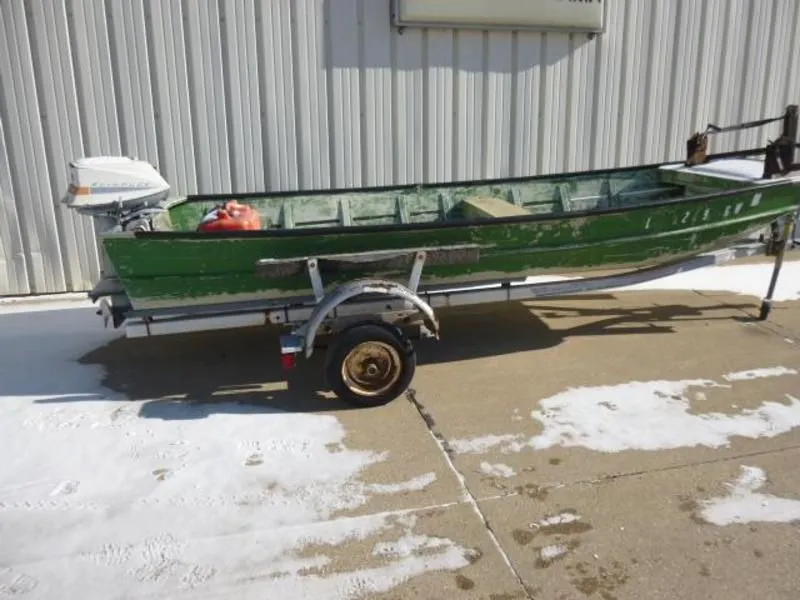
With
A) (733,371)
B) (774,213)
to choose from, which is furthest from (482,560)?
(774,213)

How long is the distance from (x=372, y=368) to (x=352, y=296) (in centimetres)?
44

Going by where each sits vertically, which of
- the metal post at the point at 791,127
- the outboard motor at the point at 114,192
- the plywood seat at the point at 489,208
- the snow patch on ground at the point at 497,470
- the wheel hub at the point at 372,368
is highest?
the metal post at the point at 791,127

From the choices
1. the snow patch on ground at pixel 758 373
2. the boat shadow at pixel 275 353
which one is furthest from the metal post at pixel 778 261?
the snow patch on ground at pixel 758 373

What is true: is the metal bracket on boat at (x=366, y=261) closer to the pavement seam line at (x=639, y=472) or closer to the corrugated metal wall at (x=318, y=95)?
the pavement seam line at (x=639, y=472)

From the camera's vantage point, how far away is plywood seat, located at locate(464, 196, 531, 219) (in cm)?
509

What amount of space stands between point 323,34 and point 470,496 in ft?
14.8

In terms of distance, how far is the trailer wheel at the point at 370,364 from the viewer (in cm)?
409

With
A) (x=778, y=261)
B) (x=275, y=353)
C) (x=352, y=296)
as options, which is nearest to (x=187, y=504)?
(x=352, y=296)

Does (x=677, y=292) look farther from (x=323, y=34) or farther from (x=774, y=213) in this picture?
(x=323, y=34)

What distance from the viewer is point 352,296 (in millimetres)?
4090

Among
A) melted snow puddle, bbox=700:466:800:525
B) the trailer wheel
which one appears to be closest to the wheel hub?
the trailer wheel

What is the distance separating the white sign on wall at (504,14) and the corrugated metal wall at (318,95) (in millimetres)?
127

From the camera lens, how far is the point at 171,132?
20.4 feet

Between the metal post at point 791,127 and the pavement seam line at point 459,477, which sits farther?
the metal post at point 791,127
